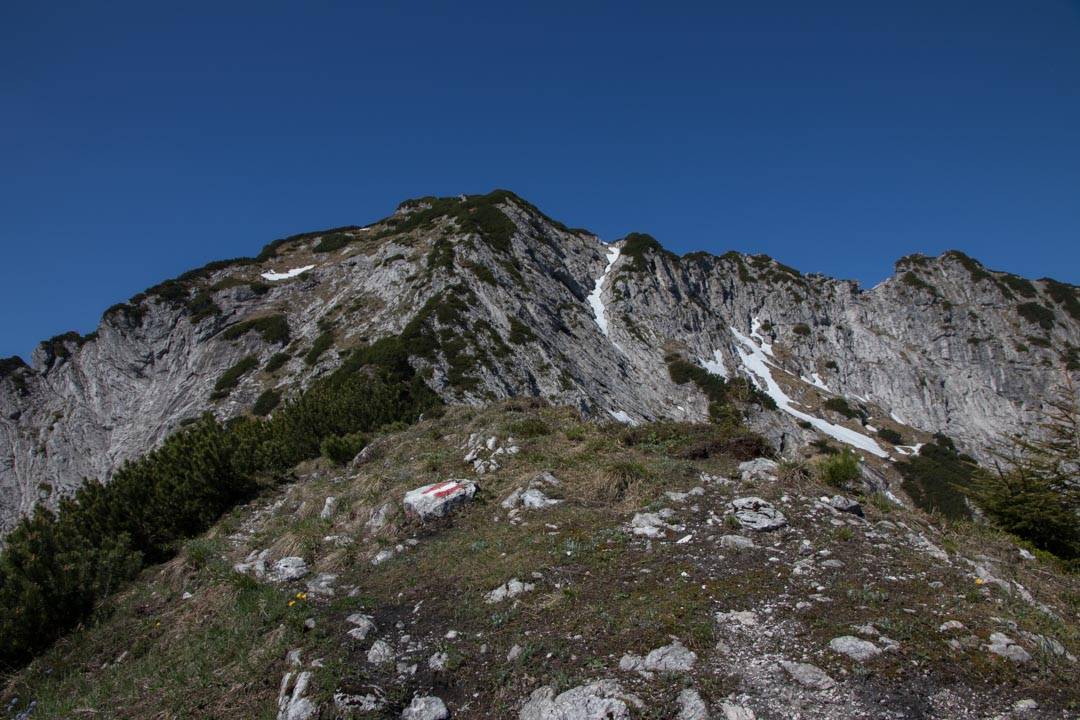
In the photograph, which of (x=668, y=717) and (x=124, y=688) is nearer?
(x=668, y=717)

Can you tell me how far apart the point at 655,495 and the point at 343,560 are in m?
5.73

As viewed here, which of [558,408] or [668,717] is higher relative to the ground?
[558,408]

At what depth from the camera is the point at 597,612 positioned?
21.6 feet

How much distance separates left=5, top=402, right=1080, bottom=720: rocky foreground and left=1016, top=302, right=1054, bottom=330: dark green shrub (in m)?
127

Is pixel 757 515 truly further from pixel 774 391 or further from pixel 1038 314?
pixel 1038 314

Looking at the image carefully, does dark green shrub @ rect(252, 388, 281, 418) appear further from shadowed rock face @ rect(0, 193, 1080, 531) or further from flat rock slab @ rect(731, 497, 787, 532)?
flat rock slab @ rect(731, 497, 787, 532)

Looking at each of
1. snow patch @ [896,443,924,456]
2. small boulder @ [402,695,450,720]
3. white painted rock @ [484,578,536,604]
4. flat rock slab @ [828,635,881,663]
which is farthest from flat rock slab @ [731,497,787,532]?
snow patch @ [896,443,924,456]

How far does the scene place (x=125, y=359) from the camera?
210 feet

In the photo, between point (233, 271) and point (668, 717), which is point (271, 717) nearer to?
point (668, 717)

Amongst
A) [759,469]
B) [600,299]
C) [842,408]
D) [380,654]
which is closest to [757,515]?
[759,469]

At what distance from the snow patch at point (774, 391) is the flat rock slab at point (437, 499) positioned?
70.8 meters

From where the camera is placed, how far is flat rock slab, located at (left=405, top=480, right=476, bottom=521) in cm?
1073

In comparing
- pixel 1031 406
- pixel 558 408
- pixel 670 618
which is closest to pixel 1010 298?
pixel 1031 406

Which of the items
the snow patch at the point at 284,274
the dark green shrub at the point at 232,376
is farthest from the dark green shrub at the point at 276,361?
the snow patch at the point at 284,274
